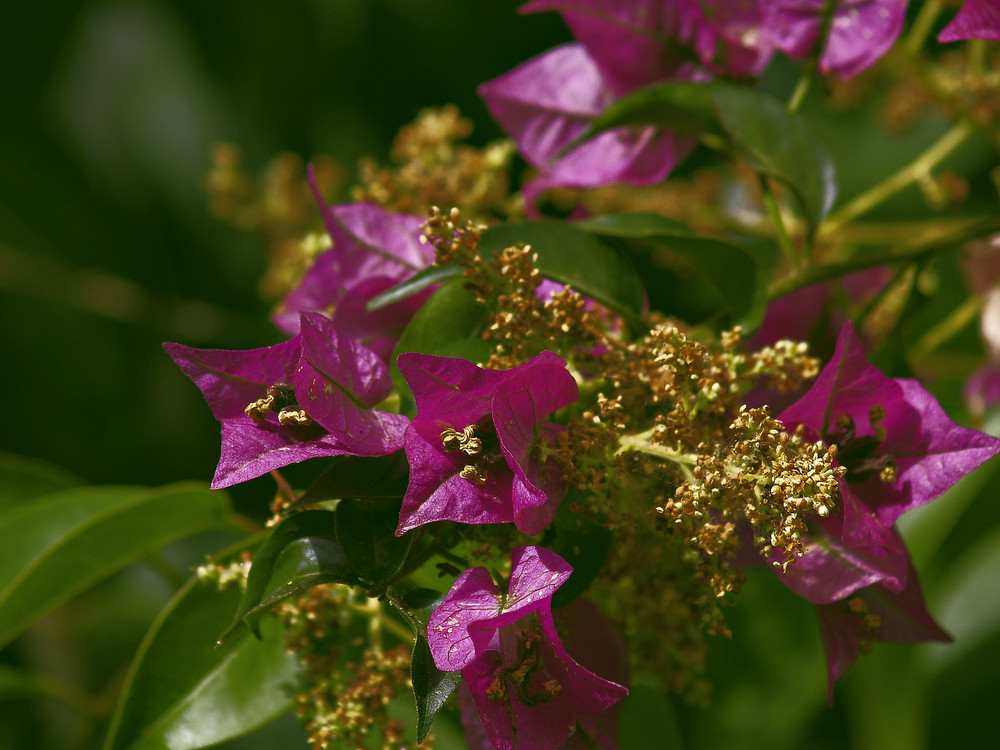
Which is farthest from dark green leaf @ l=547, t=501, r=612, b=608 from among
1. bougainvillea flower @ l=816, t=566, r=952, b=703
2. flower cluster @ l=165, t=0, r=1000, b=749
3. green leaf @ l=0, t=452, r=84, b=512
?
green leaf @ l=0, t=452, r=84, b=512

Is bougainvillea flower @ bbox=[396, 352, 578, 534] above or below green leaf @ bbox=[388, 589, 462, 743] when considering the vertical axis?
above

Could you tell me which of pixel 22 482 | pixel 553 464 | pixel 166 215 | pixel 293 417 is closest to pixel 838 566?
pixel 553 464

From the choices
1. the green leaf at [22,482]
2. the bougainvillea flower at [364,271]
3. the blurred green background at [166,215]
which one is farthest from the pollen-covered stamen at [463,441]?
the blurred green background at [166,215]

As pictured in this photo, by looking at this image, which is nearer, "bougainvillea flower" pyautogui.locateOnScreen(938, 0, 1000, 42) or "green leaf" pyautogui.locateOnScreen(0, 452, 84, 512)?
"bougainvillea flower" pyautogui.locateOnScreen(938, 0, 1000, 42)

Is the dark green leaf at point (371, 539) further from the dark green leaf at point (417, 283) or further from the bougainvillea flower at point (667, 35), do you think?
the bougainvillea flower at point (667, 35)

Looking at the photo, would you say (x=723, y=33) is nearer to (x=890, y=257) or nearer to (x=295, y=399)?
(x=890, y=257)


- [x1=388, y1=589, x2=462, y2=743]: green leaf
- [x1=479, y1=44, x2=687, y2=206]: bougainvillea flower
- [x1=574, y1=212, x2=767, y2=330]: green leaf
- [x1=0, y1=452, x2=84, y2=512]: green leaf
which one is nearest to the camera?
[x1=388, y1=589, x2=462, y2=743]: green leaf

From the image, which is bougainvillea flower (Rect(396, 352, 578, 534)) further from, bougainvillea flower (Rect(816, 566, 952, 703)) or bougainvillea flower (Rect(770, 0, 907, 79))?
bougainvillea flower (Rect(770, 0, 907, 79))

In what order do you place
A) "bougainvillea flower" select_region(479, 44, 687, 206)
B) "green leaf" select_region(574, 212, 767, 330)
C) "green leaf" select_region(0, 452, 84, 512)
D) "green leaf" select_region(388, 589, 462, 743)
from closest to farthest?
1. "green leaf" select_region(388, 589, 462, 743)
2. "green leaf" select_region(574, 212, 767, 330)
3. "bougainvillea flower" select_region(479, 44, 687, 206)
4. "green leaf" select_region(0, 452, 84, 512)

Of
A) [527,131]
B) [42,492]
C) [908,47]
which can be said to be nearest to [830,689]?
[527,131]
